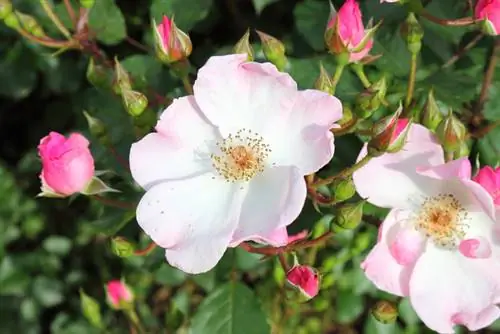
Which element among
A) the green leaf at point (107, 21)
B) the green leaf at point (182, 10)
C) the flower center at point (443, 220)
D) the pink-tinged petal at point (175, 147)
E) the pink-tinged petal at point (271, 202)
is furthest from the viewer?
the green leaf at point (107, 21)

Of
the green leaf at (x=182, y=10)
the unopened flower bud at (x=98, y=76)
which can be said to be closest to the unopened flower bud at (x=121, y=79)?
the unopened flower bud at (x=98, y=76)

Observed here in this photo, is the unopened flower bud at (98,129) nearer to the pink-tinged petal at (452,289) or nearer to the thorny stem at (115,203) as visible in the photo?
the thorny stem at (115,203)

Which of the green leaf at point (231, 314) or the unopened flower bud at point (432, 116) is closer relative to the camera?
the unopened flower bud at point (432, 116)

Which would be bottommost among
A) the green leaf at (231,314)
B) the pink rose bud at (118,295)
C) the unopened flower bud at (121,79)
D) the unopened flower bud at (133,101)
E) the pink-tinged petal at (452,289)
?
the pink rose bud at (118,295)

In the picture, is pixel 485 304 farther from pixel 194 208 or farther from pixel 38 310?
pixel 38 310

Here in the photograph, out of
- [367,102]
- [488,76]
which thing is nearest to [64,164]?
[367,102]

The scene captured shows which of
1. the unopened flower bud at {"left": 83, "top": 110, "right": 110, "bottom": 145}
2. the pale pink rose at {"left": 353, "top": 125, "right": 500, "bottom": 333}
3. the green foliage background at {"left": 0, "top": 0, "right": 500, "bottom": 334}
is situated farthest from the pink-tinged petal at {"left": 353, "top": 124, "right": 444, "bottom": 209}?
the unopened flower bud at {"left": 83, "top": 110, "right": 110, "bottom": 145}

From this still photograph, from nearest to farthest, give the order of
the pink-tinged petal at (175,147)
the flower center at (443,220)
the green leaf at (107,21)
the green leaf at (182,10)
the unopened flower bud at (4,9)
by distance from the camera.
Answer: the pink-tinged petal at (175,147)
the flower center at (443,220)
the unopened flower bud at (4,9)
the green leaf at (182,10)
the green leaf at (107,21)
